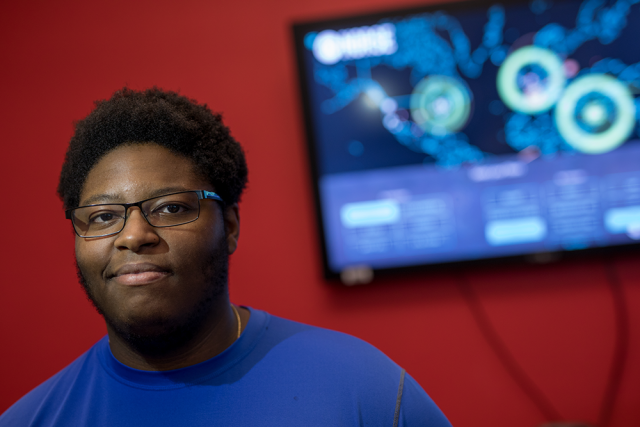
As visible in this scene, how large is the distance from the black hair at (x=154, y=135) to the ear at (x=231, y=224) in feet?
0.07

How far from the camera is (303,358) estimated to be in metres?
0.94

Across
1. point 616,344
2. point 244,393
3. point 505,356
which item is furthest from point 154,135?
point 616,344

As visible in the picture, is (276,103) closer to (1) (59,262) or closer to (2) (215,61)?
(2) (215,61)

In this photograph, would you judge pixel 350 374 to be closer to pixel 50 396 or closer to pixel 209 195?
pixel 209 195

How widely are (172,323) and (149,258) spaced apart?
4.9 inches

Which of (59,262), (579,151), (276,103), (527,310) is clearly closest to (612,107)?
(579,151)

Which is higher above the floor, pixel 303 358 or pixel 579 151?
pixel 579 151

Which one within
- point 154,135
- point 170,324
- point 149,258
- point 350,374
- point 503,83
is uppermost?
point 503,83

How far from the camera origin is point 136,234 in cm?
81

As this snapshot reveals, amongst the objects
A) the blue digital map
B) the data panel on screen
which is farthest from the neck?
the blue digital map

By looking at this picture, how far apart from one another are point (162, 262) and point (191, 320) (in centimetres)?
12

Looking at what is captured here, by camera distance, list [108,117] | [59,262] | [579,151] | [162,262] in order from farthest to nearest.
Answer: [59,262] → [579,151] → [108,117] → [162,262]

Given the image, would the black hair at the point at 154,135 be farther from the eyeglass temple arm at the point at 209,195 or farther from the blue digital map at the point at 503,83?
the blue digital map at the point at 503,83

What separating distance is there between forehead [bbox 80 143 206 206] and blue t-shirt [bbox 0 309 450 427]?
329mm
